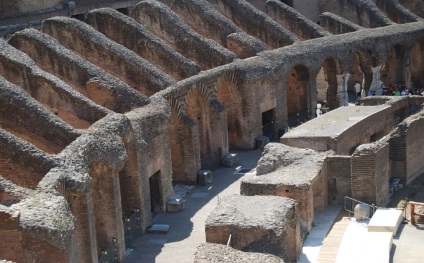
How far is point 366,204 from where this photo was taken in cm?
2505

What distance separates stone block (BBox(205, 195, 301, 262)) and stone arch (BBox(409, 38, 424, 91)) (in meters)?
24.8

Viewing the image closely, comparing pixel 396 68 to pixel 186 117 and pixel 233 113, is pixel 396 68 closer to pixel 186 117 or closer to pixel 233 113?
pixel 233 113

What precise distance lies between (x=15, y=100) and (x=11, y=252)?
637 centimetres

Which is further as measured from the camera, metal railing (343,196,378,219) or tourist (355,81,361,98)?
tourist (355,81,361,98)

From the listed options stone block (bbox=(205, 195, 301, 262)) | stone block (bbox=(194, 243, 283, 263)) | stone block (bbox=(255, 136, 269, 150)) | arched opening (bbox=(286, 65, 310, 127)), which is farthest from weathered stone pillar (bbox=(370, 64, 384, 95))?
stone block (bbox=(194, 243, 283, 263))

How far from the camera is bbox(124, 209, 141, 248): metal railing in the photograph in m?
23.1

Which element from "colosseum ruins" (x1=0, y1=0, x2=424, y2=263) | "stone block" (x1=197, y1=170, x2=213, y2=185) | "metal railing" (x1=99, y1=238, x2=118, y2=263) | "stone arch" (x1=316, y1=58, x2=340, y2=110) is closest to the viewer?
"colosseum ruins" (x1=0, y1=0, x2=424, y2=263)

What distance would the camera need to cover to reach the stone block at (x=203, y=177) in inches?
1131

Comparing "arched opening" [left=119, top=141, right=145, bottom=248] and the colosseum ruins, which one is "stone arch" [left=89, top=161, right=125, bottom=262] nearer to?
the colosseum ruins

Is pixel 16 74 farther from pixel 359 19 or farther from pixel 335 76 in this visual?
pixel 359 19

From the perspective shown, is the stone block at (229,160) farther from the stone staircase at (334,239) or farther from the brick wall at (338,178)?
the stone staircase at (334,239)

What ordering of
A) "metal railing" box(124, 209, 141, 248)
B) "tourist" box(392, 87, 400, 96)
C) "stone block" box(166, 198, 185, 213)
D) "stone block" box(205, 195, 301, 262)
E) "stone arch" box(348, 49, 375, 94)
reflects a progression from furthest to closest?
"stone arch" box(348, 49, 375, 94)
"tourist" box(392, 87, 400, 96)
"stone block" box(166, 198, 185, 213)
"metal railing" box(124, 209, 141, 248)
"stone block" box(205, 195, 301, 262)

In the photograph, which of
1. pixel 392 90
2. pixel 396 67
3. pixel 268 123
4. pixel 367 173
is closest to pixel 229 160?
pixel 268 123

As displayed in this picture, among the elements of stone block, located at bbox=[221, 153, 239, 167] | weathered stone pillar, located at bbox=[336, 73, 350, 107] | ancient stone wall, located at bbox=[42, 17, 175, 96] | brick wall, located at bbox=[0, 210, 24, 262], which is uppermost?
ancient stone wall, located at bbox=[42, 17, 175, 96]
